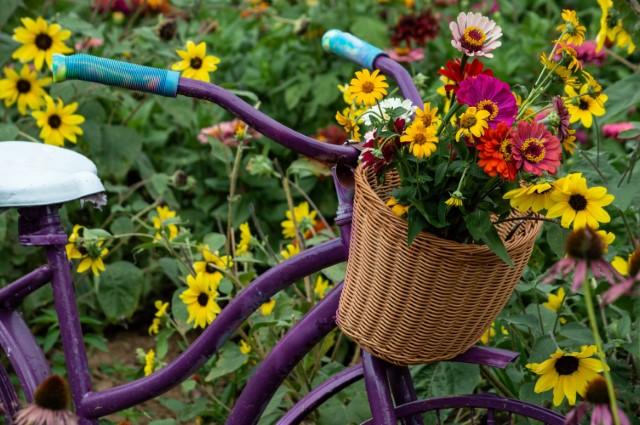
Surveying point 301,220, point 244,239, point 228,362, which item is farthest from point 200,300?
point 301,220

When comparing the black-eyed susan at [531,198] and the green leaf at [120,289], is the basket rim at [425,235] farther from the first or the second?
the green leaf at [120,289]

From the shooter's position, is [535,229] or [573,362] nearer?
[535,229]

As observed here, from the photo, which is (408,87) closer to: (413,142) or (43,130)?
(413,142)

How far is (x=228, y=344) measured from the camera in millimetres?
2199

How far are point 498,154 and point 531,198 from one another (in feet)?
0.29

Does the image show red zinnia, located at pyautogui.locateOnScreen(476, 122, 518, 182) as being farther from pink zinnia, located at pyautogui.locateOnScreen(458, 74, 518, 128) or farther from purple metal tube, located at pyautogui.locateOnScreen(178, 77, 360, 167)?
purple metal tube, located at pyautogui.locateOnScreen(178, 77, 360, 167)

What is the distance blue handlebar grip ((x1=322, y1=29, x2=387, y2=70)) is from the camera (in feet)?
5.65

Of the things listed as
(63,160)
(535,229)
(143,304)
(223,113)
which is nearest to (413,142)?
(535,229)

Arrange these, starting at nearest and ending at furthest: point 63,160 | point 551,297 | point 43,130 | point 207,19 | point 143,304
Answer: point 63,160 → point 551,297 → point 43,130 → point 143,304 → point 207,19

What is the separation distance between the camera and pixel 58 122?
2658 millimetres

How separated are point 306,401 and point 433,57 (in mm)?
2305

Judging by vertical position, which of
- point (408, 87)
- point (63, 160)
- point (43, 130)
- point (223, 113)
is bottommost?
point (223, 113)

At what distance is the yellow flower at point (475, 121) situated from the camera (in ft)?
4.09

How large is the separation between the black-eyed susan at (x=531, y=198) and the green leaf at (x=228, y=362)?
3.20 feet
